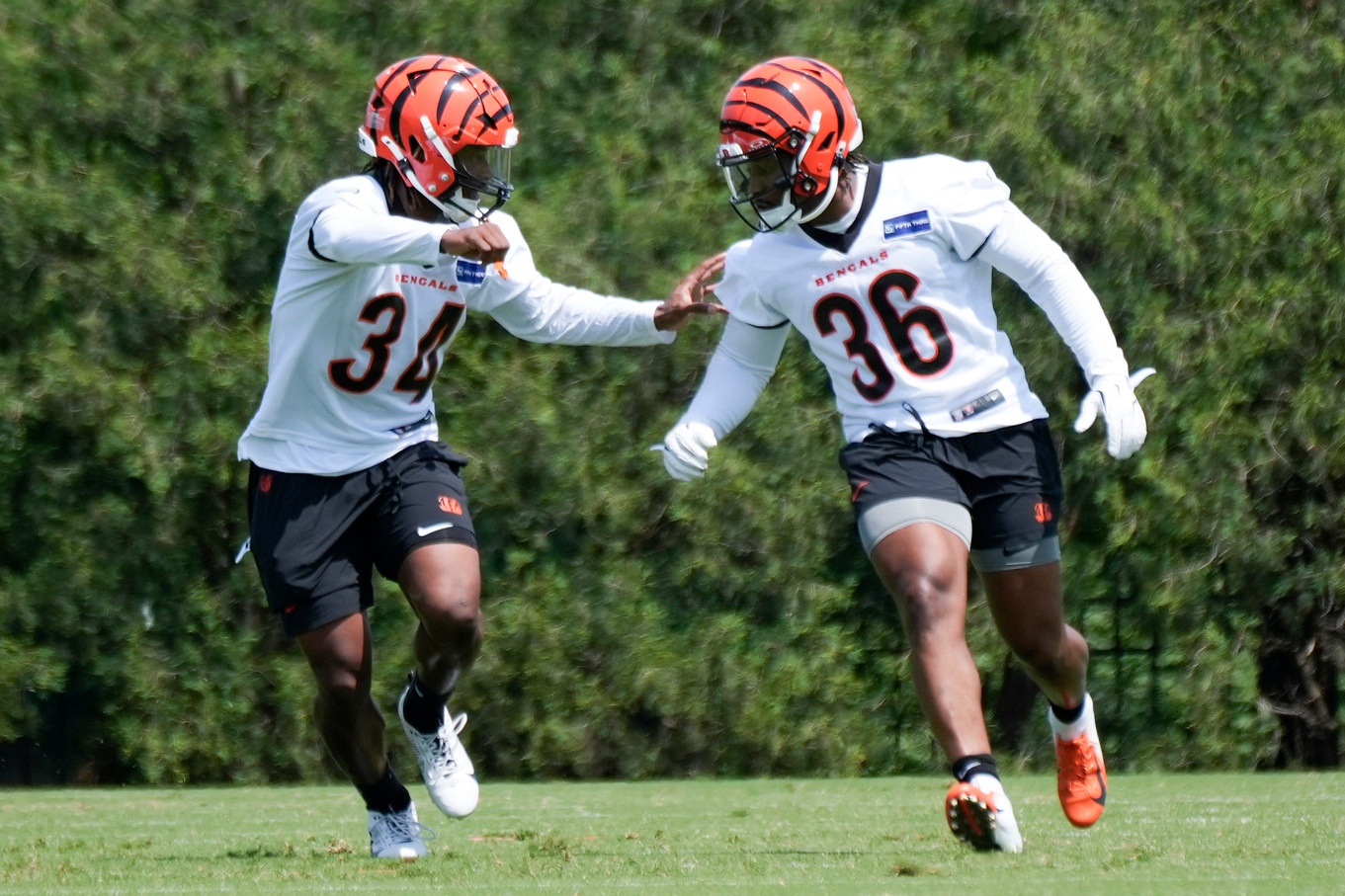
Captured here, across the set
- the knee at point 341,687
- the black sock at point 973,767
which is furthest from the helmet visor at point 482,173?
the black sock at point 973,767

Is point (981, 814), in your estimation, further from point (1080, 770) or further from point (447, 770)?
point (447, 770)

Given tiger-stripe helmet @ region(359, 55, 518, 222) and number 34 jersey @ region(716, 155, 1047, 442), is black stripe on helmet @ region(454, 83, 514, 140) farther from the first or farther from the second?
number 34 jersey @ region(716, 155, 1047, 442)

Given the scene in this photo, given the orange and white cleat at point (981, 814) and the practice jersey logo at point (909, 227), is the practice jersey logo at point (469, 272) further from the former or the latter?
the orange and white cleat at point (981, 814)

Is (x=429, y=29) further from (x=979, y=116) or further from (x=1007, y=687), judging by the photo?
(x=1007, y=687)

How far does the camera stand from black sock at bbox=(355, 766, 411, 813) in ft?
19.5

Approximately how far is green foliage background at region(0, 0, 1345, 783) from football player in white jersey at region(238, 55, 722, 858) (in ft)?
18.3

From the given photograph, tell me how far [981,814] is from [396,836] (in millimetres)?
1897

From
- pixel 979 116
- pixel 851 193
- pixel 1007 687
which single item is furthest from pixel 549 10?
pixel 851 193

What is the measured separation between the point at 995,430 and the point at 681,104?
22.5ft

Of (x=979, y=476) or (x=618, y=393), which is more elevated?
(x=979, y=476)

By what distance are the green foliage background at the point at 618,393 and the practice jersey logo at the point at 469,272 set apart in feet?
18.2

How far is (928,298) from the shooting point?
5535 millimetres

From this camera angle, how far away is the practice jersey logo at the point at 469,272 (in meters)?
5.99

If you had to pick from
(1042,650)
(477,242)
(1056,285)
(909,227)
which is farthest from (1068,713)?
(477,242)
